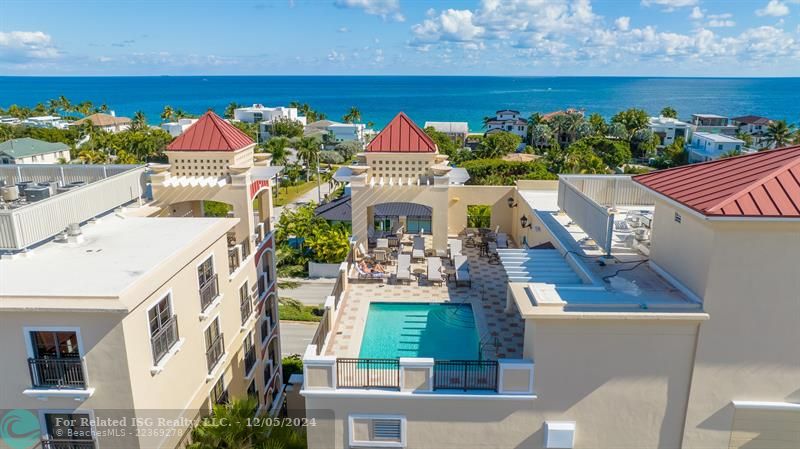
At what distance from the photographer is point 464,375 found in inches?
420

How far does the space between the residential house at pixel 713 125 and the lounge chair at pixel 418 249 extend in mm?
100678

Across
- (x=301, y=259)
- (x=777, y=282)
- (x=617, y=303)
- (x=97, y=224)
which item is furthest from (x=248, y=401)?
(x=301, y=259)

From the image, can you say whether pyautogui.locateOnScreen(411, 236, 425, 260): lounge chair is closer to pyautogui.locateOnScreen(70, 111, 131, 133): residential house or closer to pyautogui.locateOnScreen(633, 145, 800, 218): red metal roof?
pyautogui.locateOnScreen(633, 145, 800, 218): red metal roof

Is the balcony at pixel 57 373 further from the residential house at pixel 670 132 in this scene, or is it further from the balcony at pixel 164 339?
the residential house at pixel 670 132

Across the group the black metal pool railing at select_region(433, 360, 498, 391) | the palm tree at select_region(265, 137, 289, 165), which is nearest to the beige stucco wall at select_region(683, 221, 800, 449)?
the black metal pool railing at select_region(433, 360, 498, 391)

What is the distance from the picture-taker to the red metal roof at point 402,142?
18.4 m

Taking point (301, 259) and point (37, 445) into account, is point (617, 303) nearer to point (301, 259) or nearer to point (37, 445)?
point (37, 445)

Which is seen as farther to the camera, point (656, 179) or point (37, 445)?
point (656, 179)

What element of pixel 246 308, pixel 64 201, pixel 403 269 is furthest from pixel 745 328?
pixel 64 201

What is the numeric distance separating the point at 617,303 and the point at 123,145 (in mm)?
82622

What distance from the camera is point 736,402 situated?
1034 cm

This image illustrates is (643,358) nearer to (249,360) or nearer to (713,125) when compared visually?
(249,360)

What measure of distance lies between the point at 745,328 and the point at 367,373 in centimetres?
762

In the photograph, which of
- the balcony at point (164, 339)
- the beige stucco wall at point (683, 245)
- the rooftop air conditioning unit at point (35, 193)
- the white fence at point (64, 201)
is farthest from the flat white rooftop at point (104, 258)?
the beige stucco wall at point (683, 245)
